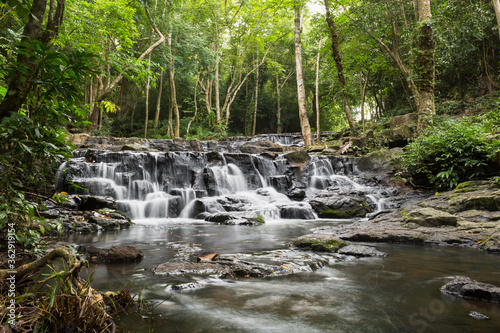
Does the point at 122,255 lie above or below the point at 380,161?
below

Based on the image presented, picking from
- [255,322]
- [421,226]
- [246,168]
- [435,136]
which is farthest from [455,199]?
[246,168]

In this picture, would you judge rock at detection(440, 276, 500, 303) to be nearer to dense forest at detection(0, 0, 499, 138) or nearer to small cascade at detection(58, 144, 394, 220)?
dense forest at detection(0, 0, 499, 138)

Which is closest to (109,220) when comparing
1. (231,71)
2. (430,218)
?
(430,218)

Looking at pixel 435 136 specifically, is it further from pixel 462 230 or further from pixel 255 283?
pixel 255 283

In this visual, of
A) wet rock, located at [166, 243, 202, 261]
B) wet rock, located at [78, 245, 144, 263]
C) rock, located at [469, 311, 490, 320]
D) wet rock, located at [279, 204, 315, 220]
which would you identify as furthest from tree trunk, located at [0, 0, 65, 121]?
wet rock, located at [279, 204, 315, 220]

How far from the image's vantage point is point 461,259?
4.34 metres

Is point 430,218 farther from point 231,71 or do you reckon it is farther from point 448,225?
point 231,71

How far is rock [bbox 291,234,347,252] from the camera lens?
4.91 m

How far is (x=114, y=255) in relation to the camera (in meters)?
4.16

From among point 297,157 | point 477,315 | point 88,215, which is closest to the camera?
point 477,315

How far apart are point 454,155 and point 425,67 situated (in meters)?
4.20

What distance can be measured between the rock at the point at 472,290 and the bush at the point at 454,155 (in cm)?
724

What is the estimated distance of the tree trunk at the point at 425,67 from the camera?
11227 millimetres

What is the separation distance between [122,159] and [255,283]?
37.0ft
